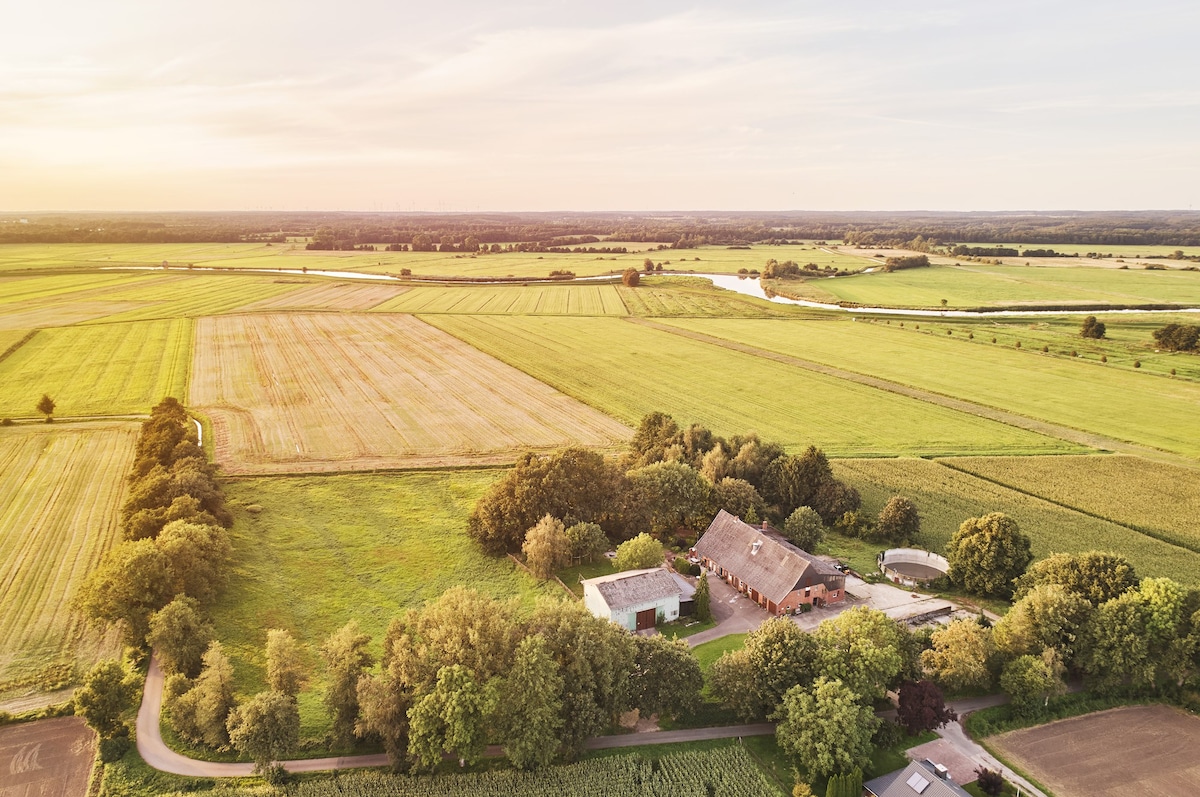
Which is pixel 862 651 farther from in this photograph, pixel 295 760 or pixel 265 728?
pixel 265 728

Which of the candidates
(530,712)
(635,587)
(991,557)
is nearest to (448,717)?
(530,712)

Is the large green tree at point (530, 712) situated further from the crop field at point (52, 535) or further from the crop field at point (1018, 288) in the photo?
the crop field at point (1018, 288)

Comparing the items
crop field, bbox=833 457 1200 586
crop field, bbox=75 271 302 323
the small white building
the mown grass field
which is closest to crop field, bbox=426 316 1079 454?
crop field, bbox=833 457 1200 586

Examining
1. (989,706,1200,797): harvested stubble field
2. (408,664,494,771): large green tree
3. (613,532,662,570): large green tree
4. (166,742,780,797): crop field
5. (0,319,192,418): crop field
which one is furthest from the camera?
(0,319,192,418): crop field

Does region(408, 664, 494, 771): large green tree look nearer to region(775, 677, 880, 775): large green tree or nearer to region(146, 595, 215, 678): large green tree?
region(775, 677, 880, 775): large green tree

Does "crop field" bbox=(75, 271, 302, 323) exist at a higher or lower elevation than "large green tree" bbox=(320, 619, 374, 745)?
higher

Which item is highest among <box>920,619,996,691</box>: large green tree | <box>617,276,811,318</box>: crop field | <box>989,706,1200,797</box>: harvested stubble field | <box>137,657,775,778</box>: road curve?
<box>617,276,811,318</box>: crop field
